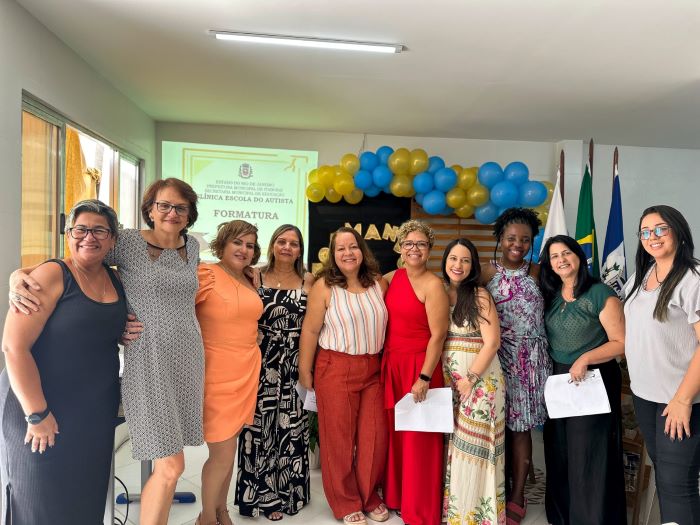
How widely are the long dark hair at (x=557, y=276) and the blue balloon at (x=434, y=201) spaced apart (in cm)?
220

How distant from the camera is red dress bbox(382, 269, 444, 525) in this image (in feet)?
7.89

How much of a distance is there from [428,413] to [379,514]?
2.26ft

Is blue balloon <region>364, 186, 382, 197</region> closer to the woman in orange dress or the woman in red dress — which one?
the woman in red dress

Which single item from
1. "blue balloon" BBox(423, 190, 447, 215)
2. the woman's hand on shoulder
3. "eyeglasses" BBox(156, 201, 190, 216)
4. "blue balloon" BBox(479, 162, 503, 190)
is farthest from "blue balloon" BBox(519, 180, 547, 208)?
the woman's hand on shoulder

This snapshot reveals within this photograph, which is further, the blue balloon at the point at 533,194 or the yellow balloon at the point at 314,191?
the yellow balloon at the point at 314,191

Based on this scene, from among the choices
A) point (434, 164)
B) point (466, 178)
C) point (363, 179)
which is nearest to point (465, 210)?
point (466, 178)

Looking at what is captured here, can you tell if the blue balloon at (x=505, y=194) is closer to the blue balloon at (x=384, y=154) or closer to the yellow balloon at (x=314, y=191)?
the blue balloon at (x=384, y=154)

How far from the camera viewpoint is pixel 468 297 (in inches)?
91.7

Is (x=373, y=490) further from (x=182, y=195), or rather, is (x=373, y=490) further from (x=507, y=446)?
(x=182, y=195)

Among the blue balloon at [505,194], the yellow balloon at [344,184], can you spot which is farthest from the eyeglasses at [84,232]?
the blue balloon at [505,194]

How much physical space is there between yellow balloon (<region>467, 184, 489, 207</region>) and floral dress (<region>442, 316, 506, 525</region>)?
8.43 ft

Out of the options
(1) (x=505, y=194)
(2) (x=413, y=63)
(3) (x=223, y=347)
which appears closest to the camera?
(3) (x=223, y=347)

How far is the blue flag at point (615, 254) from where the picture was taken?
3.38 meters

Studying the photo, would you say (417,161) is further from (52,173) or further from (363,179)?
(52,173)
